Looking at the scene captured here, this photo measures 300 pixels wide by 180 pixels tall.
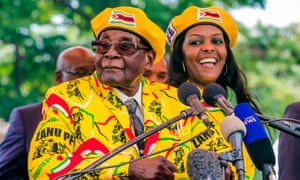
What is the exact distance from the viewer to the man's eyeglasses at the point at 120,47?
4.18m

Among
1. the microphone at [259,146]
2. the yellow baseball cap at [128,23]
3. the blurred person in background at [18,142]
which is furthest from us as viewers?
the blurred person in background at [18,142]

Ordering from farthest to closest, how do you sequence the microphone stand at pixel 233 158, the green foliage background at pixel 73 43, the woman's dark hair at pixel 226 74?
1. the green foliage background at pixel 73 43
2. the woman's dark hair at pixel 226 74
3. the microphone stand at pixel 233 158

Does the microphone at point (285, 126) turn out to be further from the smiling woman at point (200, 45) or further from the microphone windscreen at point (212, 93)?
the smiling woman at point (200, 45)

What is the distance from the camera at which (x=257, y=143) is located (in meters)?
3.30

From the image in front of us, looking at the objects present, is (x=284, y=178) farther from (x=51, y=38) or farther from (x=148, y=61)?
(x=51, y=38)

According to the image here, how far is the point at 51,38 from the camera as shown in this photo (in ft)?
41.8

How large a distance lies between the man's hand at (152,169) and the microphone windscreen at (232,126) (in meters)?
0.58

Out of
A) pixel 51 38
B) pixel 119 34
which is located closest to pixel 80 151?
pixel 119 34

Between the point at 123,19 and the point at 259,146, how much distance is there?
49.8 inches

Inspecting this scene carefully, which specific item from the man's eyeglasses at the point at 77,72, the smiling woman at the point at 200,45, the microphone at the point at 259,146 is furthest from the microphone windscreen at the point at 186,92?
the man's eyeglasses at the point at 77,72

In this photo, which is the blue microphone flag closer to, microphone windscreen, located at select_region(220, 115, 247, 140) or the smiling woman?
microphone windscreen, located at select_region(220, 115, 247, 140)

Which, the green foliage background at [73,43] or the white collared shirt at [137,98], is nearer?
the white collared shirt at [137,98]

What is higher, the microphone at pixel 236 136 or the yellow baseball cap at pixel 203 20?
the yellow baseball cap at pixel 203 20

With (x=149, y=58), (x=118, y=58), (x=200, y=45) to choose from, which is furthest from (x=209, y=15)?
(x=118, y=58)
